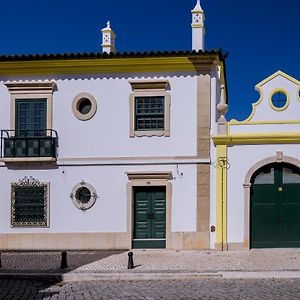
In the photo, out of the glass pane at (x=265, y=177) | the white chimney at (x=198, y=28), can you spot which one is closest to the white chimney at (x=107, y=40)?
the white chimney at (x=198, y=28)

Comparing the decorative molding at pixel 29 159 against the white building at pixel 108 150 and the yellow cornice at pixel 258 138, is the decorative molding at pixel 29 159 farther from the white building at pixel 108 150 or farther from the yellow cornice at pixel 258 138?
the yellow cornice at pixel 258 138

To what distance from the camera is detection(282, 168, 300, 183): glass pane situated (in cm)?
1655

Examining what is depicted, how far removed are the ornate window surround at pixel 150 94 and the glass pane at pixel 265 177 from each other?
9.53ft

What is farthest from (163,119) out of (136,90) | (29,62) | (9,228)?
(9,228)

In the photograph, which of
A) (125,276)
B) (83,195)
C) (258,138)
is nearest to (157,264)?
(125,276)

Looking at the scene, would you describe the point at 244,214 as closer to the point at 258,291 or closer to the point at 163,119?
the point at 163,119

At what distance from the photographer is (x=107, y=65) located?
57.0 feet

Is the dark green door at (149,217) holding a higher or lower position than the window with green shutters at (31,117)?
lower

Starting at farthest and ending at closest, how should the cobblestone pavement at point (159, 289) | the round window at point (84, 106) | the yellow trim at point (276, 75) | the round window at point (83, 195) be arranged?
the round window at point (84, 106) → the round window at point (83, 195) → the yellow trim at point (276, 75) → the cobblestone pavement at point (159, 289)

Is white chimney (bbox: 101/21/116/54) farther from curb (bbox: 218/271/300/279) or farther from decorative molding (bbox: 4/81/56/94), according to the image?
curb (bbox: 218/271/300/279)

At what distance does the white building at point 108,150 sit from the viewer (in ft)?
55.5

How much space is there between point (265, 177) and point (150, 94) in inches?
163

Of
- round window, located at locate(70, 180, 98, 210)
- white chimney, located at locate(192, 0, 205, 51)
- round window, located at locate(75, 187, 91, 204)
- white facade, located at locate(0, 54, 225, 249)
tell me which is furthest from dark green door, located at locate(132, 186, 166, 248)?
white chimney, located at locate(192, 0, 205, 51)

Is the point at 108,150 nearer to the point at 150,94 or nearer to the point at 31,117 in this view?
the point at 150,94
